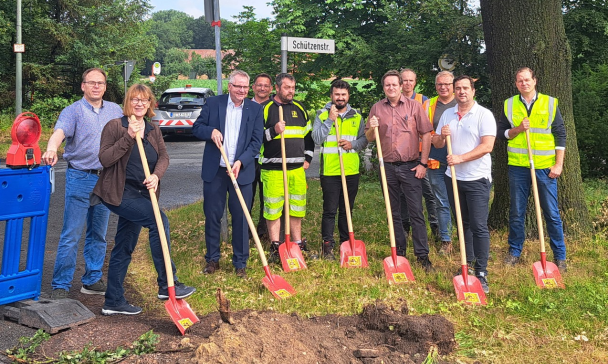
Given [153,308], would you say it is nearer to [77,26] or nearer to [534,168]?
[534,168]

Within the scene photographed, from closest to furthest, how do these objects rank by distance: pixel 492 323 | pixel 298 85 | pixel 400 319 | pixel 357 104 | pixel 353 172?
pixel 400 319 → pixel 492 323 → pixel 353 172 → pixel 357 104 → pixel 298 85

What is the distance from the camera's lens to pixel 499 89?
268 inches

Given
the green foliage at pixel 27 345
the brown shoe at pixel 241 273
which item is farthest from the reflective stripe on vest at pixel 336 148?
the green foliage at pixel 27 345

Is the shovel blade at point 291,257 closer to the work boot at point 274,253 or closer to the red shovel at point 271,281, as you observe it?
the work boot at point 274,253

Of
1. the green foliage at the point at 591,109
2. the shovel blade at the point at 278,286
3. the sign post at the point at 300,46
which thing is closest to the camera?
the shovel blade at the point at 278,286

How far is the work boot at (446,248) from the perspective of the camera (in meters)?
6.41

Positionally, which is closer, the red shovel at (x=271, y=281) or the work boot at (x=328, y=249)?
→ the red shovel at (x=271, y=281)

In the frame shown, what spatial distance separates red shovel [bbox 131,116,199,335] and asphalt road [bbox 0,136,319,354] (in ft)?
3.41

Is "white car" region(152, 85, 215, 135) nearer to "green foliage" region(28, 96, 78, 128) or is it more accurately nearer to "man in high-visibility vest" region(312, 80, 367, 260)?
"green foliage" region(28, 96, 78, 128)

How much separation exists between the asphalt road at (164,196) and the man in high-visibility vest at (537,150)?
4374 mm

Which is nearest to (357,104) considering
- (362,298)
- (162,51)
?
(362,298)

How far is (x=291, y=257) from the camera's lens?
602 centimetres

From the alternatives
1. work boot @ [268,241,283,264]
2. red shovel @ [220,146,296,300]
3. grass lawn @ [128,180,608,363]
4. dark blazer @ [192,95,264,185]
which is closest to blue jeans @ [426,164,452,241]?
grass lawn @ [128,180,608,363]

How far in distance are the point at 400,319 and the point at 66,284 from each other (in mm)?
2872
